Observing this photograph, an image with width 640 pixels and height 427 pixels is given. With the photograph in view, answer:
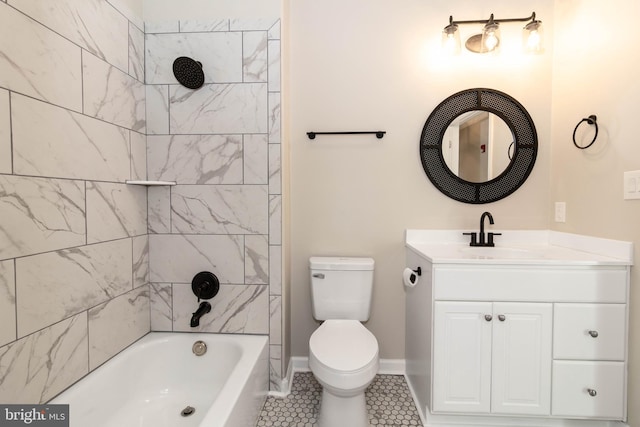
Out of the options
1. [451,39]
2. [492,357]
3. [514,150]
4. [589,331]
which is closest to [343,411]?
[492,357]

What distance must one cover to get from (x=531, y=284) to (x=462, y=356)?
0.47 metres

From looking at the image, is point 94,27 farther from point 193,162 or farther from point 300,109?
point 300,109

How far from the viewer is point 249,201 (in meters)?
1.69

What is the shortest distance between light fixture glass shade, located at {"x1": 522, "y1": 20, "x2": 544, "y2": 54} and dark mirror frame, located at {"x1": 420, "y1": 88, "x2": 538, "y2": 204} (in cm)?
27

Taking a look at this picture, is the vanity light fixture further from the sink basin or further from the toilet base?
the toilet base

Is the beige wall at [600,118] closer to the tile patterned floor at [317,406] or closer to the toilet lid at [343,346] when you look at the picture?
the tile patterned floor at [317,406]

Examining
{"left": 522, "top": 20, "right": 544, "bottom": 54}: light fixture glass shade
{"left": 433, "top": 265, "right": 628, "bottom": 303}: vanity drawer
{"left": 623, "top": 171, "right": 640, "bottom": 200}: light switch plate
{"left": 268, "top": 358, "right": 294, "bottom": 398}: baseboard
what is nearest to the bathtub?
{"left": 268, "top": 358, "right": 294, "bottom": 398}: baseboard

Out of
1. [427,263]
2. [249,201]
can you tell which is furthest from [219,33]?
[427,263]

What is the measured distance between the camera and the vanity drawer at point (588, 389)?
138 centimetres

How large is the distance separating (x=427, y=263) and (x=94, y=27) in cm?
191

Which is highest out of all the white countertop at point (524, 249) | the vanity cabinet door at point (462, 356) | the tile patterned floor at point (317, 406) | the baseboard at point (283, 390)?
the white countertop at point (524, 249)

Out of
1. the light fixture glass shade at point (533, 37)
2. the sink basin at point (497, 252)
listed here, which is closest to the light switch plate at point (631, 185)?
the sink basin at point (497, 252)

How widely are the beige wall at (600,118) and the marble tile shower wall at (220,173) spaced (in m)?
1.67

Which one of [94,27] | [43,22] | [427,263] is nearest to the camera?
[43,22]
